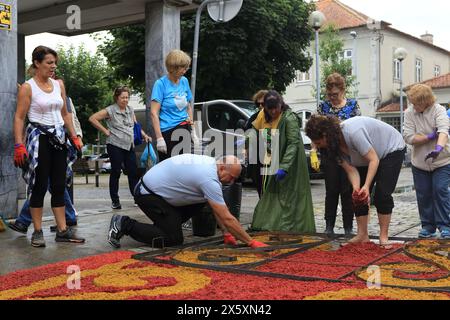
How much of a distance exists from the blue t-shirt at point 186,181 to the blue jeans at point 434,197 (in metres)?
2.46

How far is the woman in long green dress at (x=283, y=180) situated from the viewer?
5.80 meters

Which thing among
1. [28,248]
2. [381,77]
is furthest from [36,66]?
[381,77]

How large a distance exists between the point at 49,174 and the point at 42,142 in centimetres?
33

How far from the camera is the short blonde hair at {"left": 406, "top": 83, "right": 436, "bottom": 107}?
575 cm

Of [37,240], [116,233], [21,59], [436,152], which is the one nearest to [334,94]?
[436,152]

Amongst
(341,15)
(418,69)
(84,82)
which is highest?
(341,15)

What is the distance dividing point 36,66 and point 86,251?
1.76m

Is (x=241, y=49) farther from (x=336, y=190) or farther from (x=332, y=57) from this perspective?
(x=332, y=57)

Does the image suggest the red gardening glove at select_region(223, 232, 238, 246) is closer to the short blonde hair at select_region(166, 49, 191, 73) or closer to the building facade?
the short blonde hair at select_region(166, 49, 191, 73)

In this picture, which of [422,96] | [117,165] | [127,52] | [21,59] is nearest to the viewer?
[422,96]

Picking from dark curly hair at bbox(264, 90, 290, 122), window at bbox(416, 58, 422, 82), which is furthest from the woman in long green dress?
window at bbox(416, 58, 422, 82)

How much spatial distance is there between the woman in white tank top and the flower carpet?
3.10 feet

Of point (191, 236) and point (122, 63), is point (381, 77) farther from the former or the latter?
point (191, 236)

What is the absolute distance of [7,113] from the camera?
6.13 metres
